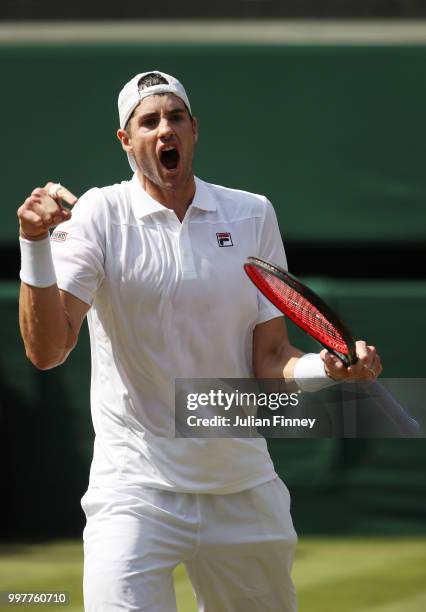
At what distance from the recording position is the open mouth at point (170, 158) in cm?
377

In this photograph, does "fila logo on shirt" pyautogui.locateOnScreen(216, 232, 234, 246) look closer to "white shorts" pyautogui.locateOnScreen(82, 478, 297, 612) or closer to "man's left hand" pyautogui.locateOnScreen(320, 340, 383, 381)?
"man's left hand" pyautogui.locateOnScreen(320, 340, 383, 381)

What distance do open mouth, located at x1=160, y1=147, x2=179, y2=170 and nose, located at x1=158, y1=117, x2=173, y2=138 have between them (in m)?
0.05

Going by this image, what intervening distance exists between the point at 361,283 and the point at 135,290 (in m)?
3.96

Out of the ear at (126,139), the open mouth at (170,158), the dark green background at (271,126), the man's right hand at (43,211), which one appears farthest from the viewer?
the dark green background at (271,126)

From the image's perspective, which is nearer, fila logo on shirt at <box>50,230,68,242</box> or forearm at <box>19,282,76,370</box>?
forearm at <box>19,282,76,370</box>

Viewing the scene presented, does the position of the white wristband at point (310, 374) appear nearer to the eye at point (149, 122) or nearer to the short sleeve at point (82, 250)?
the short sleeve at point (82, 250)

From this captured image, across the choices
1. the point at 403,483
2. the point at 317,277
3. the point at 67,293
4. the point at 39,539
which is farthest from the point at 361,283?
the point at 67,293

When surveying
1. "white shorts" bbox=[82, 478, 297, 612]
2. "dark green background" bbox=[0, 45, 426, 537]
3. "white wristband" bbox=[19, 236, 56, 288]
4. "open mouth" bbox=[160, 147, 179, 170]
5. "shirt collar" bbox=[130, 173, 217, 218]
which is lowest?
"white shorts" bbox=[82, 478, 297, 612]

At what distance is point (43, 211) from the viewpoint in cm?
330

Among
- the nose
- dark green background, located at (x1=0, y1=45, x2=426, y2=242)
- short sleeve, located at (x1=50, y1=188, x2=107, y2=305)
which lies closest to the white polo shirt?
short sleeve, located at (x1=50, y1=188, x2=107, y2=305)

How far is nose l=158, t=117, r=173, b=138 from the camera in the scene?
12.2 feet

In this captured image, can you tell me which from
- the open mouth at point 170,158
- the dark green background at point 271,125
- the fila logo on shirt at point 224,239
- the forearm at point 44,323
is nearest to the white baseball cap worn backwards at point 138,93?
the open mouth at point 170,158

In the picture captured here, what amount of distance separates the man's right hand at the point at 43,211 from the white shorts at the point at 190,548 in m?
0.83

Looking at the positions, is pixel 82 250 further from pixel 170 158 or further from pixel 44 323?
pixel 170 158
